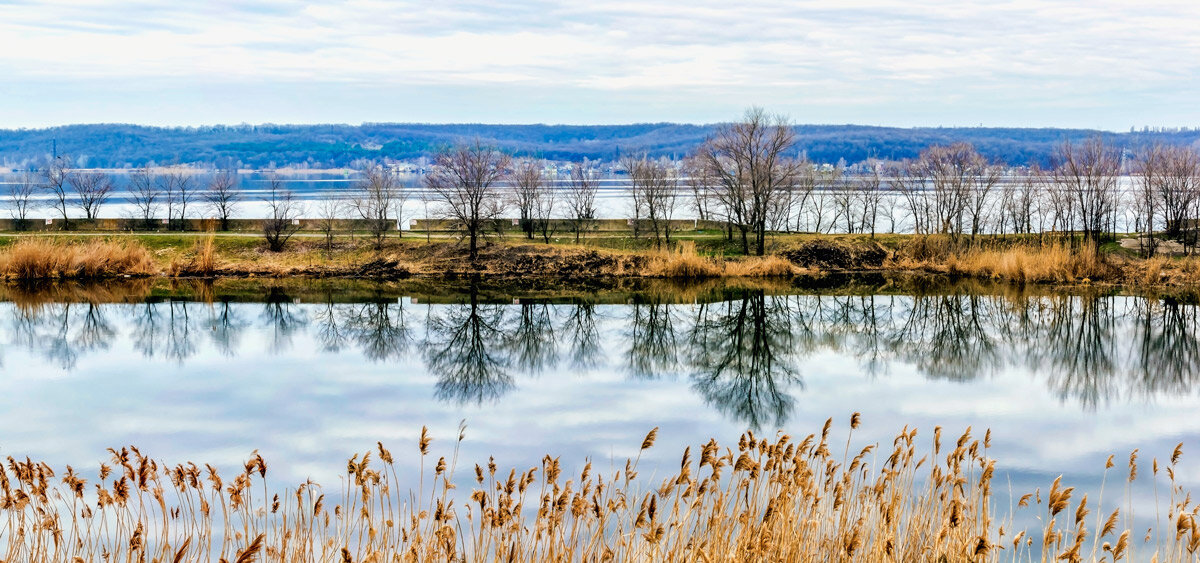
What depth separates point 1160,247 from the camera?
1689 inches

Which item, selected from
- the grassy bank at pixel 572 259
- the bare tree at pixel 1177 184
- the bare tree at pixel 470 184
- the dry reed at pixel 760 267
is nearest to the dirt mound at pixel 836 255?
the grassy bank at pixel 572 259

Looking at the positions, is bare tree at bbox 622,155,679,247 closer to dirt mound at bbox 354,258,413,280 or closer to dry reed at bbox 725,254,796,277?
dry reed at bbox 725,254,796,277

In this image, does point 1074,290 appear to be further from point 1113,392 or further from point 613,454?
point 613,454

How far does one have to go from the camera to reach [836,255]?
146ft

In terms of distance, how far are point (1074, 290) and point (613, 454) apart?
27038 mm

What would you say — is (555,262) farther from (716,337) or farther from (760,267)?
(716,337)

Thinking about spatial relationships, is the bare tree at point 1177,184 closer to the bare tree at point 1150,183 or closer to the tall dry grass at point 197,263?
the bare tree at point 1150,183

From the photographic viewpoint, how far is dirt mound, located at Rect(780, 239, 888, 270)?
44.2 metres

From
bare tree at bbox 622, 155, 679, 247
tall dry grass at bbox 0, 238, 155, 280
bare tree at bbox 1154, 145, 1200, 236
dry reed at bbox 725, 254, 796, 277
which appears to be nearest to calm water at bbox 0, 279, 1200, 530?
dry reed at bbox 725, 254, 796, 277

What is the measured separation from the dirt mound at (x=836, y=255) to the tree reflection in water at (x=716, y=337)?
7956mm

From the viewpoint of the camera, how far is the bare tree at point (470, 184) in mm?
43938

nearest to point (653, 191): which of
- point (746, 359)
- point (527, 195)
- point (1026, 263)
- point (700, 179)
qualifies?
point (700, 179)

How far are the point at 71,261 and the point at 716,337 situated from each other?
88.1ft

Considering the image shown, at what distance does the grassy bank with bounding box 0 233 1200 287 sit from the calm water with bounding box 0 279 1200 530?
4.73 metres
